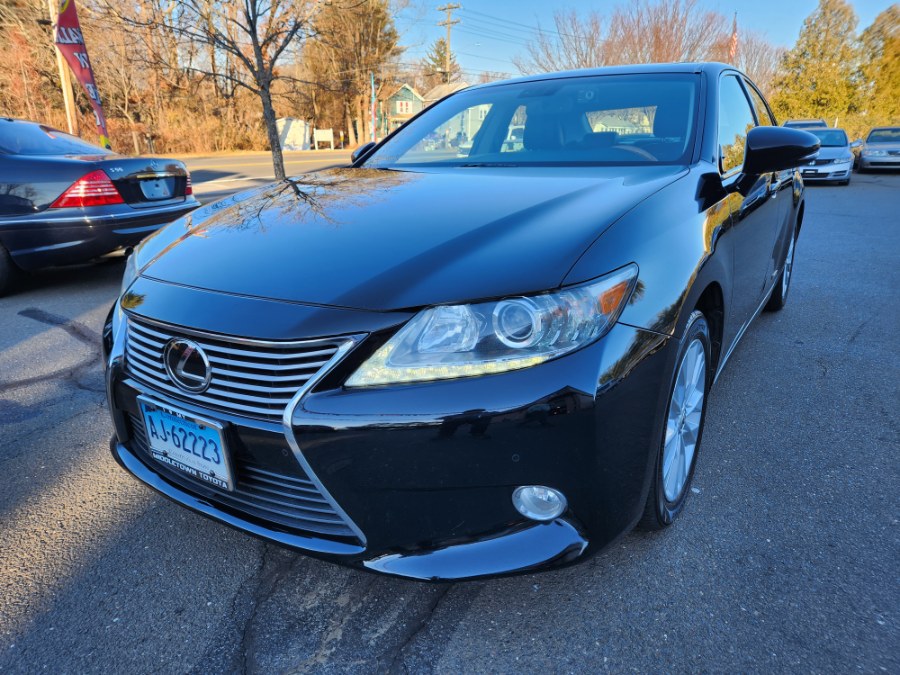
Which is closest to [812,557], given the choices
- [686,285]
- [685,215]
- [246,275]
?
[686,285]

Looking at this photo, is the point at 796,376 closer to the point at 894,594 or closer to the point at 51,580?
the point at 894,594

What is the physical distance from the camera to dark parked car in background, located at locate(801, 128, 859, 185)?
1361 centimetres

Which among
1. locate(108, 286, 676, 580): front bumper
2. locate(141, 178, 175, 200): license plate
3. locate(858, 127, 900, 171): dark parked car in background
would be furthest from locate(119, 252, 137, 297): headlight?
locate(858, 127, 900, 171): dark parked car in background

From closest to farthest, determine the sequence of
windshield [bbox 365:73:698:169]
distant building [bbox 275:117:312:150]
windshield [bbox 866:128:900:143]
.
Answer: windshield [bbox 365:73:698:169] < windshield [bbox 866:128:900:143] < distant building [bbox 275:117:312:150]

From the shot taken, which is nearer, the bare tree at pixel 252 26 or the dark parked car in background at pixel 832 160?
the bare tree at pixel 252 26

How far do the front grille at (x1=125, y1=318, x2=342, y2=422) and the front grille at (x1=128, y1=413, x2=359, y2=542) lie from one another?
0.41 ft

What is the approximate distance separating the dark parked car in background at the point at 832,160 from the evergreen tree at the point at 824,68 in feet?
59.0

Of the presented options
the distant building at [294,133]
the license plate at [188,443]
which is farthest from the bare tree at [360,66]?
the license plate at [188,443]

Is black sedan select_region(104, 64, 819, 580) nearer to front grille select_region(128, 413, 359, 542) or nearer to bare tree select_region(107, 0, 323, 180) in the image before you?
front grille select_region(128, 413, 359, 542)

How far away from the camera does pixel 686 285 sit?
174 centimetres

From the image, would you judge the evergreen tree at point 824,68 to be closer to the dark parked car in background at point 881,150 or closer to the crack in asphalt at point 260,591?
the dark parked car in background at point 881,150

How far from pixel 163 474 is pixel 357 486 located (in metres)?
0.75

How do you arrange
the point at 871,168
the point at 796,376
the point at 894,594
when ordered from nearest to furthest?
the point at 894,594 < the point at 796,376 < the point at 871,168

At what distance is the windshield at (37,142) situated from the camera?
479cm
